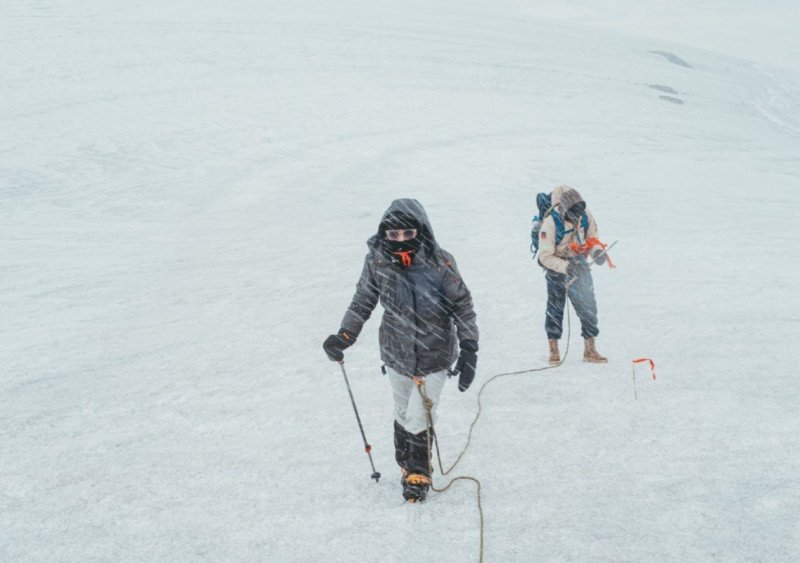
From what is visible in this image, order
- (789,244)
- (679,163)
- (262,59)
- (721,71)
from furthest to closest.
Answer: (721,71) < (262,59) < (679,163) < (789,244)

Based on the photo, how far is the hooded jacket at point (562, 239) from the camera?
5.61 metres

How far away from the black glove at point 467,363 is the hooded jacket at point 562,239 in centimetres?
213

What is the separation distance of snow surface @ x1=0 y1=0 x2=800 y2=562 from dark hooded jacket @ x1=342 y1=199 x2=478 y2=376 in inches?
38.7

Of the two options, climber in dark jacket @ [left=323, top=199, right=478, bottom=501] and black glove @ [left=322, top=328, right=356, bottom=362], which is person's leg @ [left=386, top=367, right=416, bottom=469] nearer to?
climber in dark jacket @ [left=323, top=199, right=478, bottom=501]

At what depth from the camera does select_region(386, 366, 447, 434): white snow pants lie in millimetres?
3908

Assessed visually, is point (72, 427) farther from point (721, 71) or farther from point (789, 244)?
point (721, 71)

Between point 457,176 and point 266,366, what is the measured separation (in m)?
9.62

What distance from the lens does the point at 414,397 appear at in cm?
393

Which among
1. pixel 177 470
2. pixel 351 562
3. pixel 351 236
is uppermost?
pixel 351 562

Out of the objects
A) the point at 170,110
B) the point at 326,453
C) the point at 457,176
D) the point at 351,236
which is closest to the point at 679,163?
the point at 457,176

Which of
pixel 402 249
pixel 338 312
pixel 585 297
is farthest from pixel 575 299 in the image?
pixel 338 312

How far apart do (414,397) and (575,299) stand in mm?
2629

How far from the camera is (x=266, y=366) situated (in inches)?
252

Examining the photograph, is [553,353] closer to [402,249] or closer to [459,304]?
[459,304]
